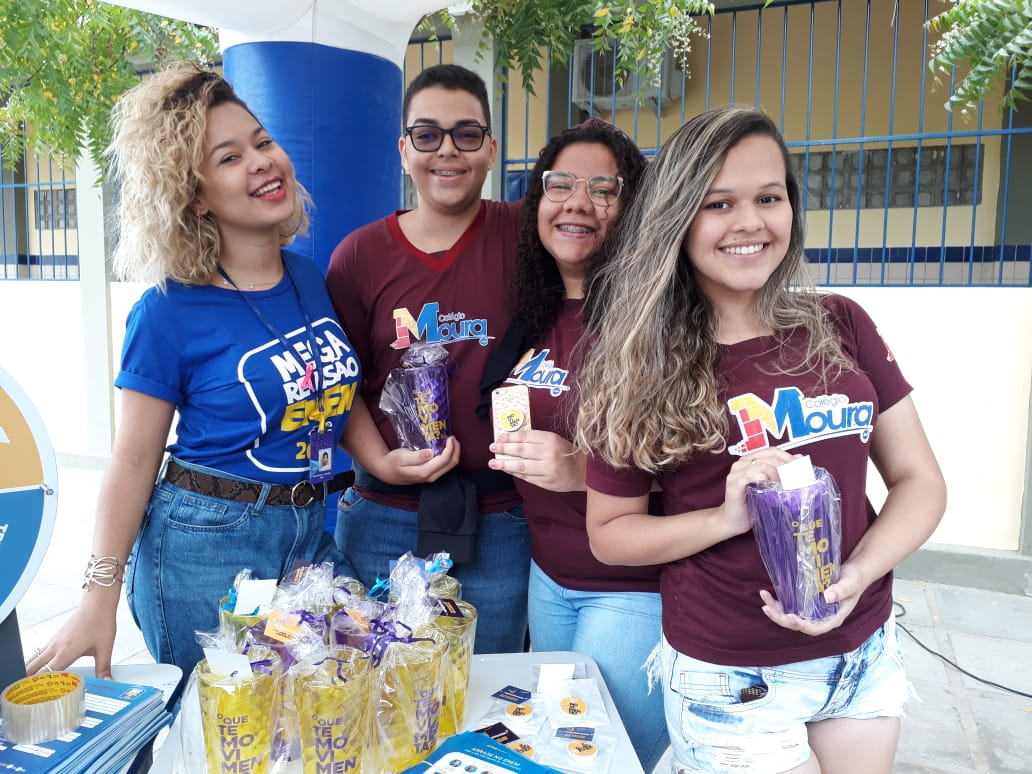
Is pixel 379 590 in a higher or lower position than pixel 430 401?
lower

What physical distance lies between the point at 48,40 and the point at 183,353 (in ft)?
8.84

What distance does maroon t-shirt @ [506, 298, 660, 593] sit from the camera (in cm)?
180

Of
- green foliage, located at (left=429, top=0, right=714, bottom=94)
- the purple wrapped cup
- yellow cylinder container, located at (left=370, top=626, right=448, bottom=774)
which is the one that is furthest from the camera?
green foliage, located at (left=429, top=0, right=714, bottom=94)

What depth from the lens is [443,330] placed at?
2.10 meters

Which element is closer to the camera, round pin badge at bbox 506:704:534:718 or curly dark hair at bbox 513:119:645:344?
round pin badge at bbox 506:704:534:718

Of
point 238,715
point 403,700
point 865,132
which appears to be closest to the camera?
point 238,715

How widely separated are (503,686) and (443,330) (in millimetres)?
953

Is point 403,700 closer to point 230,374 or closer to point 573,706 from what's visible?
point 573,706

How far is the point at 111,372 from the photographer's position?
7078 millimetres

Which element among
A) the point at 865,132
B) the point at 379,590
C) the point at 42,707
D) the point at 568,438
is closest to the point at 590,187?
the point at 568,438

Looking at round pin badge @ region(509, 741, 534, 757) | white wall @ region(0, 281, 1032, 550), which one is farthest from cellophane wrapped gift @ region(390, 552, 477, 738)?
white wall @ region(0, 281, 1032, 550)

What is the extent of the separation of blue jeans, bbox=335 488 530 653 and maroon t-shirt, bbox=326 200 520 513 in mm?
45

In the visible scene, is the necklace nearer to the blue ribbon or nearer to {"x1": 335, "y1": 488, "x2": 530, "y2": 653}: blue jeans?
{"x1": 335, "y1": 488, "x2": 530, "y2": 653}: blue jeans

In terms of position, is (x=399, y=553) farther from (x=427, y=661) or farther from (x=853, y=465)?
(x=853, y=465)
